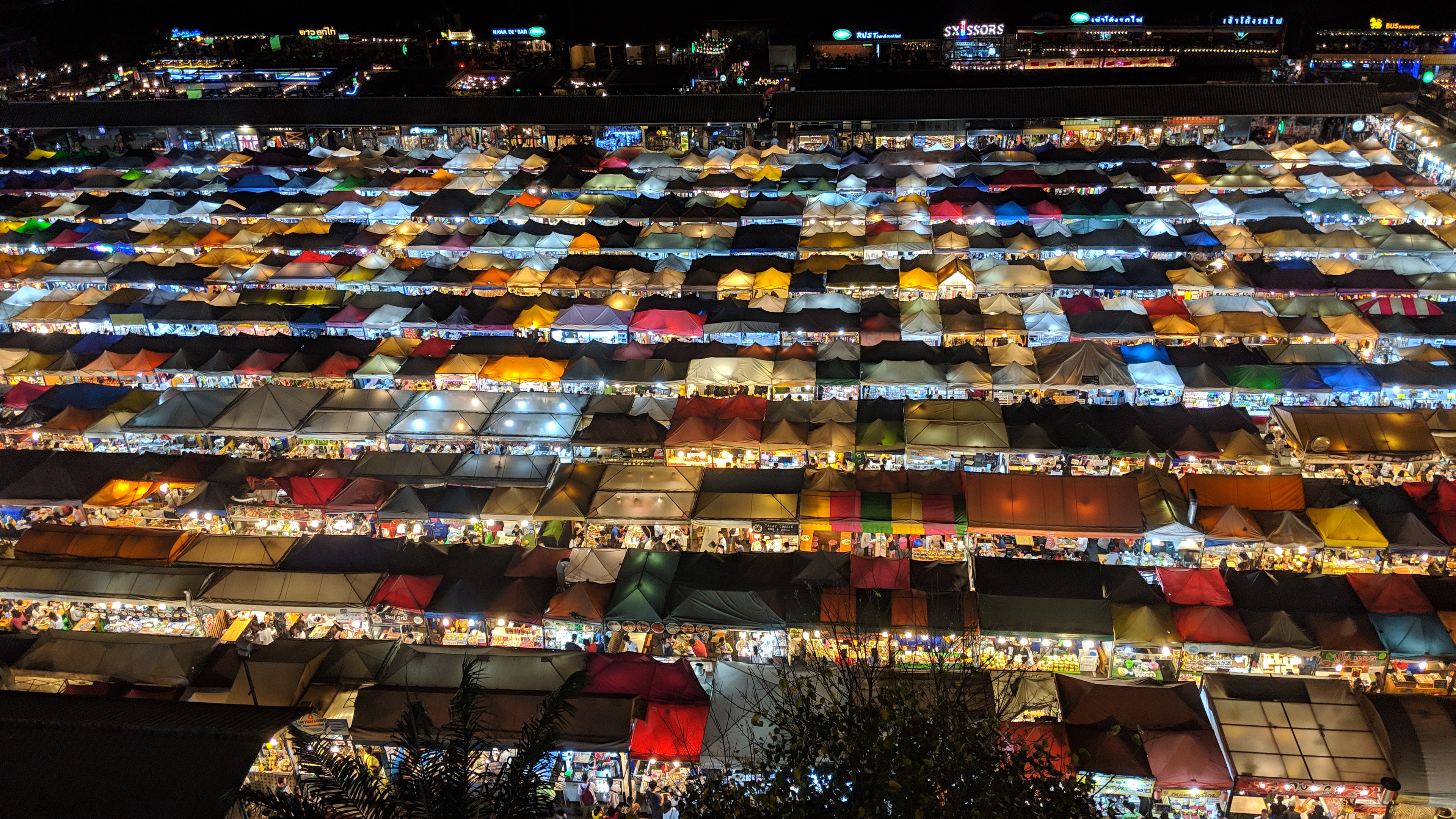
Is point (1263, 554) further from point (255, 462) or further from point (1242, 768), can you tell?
point (255, 462)

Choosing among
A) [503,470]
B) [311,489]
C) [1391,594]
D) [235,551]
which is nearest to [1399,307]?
[1391,594]

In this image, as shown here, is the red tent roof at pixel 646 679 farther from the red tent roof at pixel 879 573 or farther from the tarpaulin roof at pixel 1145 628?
the tarpaulin roof at pixel 1145 628

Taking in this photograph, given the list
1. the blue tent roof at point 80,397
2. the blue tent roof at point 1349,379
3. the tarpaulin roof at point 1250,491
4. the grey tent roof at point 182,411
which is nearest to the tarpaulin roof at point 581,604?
the grey tent roof at point 182,411

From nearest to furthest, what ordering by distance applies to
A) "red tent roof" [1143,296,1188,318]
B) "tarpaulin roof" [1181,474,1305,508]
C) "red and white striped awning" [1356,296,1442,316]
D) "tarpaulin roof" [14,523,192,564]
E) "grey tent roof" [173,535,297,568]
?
"grey tent roof" [173,535,297,568], "tarpaulin roof" [14,523,192,564], "tarpaulin roof" [1181,474,1305,508], "red tent roof" [1143,296,1188,318], "red and white striped awning" [1356,296,1442,316]

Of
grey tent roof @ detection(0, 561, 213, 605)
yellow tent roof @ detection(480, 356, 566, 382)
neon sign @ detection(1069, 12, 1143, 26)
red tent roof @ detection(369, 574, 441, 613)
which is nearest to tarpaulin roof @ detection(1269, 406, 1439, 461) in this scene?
yellow tent roof @ detection(480, 356, 566, 382)

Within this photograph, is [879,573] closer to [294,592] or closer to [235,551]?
[294,592]

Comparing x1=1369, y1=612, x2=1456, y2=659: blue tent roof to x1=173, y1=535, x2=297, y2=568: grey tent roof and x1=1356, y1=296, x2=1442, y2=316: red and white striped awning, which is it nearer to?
x1=1356, y1=296, x2=1442, y2=316: red and white striped awning
